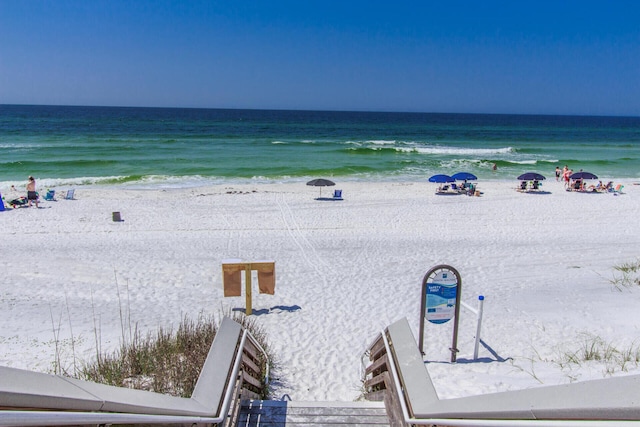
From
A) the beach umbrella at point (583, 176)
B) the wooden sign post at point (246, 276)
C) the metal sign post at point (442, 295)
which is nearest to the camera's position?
the metal sign post at point (442, 295)

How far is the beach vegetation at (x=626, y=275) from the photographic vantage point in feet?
31.1

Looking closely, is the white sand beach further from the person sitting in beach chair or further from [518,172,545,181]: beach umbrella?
[518,172,545,181]: beach umbrella

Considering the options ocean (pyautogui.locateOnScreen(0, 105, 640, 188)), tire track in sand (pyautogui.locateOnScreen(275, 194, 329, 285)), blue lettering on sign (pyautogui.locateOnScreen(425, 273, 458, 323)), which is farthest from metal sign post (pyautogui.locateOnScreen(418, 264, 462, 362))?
ocean (pyautogui.locateOnScreen(0, 105, 640, 188))

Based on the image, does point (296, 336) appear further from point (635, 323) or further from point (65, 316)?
point (635, 323)

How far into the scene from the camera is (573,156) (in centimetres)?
4175

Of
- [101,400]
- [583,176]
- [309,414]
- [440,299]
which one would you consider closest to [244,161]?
[583,176]

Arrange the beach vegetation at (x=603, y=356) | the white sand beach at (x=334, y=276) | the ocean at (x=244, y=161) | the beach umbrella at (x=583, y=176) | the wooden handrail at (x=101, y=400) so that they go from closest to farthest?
1. the wooden handrail at (x=101, y=400)
2. the beach vegetation at (x=603, y=356)
3. the white sand beach at (x=334, y=276)
4. the beach umbrella at (x=583, y=176)
5. the ocean at (x=244, y=161)

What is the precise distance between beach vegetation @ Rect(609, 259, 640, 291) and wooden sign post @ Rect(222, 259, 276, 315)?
22.1 ft

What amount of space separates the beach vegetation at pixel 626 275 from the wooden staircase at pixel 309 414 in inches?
296

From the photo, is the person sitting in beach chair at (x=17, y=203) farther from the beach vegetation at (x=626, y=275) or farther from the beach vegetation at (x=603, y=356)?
the beach vegetation at (x=626, y=275)

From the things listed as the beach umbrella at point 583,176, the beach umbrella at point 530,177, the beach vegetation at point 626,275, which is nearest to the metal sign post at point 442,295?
the beach vegetation at point 626,275

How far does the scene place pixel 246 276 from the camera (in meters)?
8.28

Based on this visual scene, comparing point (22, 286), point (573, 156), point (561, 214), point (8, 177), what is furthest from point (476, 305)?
point (573, 156)

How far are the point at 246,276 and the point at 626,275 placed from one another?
7.84 metres
